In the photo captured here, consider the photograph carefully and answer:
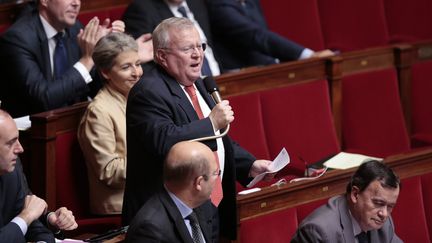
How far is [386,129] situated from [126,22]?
1.56ft

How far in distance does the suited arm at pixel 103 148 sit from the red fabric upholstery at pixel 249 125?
0.83 feet

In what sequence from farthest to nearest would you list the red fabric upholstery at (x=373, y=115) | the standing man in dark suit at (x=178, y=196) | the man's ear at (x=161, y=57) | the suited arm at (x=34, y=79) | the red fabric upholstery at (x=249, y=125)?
the red fabric upholstery at (x=373, y=115) < the red fabric upholstery at (x=249, y=125) < the suited arm at (x=34, y=79) < the man's ear at (x=161, y=57) < the standing man in dark suit at (x=178, y=196)

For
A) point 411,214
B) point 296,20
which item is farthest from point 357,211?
point 296,20

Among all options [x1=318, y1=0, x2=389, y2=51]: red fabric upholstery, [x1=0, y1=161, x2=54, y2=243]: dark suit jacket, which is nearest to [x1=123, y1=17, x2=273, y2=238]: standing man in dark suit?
[x1=0, y1=161, x2=54, y2=243]: dark suit jacket

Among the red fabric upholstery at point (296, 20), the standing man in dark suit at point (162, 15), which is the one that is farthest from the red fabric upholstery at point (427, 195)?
the red fabric upholstery at point (296, 20)

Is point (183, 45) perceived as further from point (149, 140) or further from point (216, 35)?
point (216, 35)

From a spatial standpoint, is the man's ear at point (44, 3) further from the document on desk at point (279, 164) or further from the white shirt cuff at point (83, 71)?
the document on desk at point (279, 164)

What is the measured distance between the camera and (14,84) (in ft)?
4.25

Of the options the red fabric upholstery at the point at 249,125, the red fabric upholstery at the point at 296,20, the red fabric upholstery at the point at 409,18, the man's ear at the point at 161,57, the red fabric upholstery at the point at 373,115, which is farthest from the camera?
the red fabric upholstery at the point at 409,18

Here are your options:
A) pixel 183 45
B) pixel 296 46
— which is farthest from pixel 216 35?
pixel 183 45

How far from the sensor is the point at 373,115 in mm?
1564

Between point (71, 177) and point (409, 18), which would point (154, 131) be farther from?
point (409, 18)

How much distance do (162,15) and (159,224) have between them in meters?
0.59

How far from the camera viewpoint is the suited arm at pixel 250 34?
162 cm
